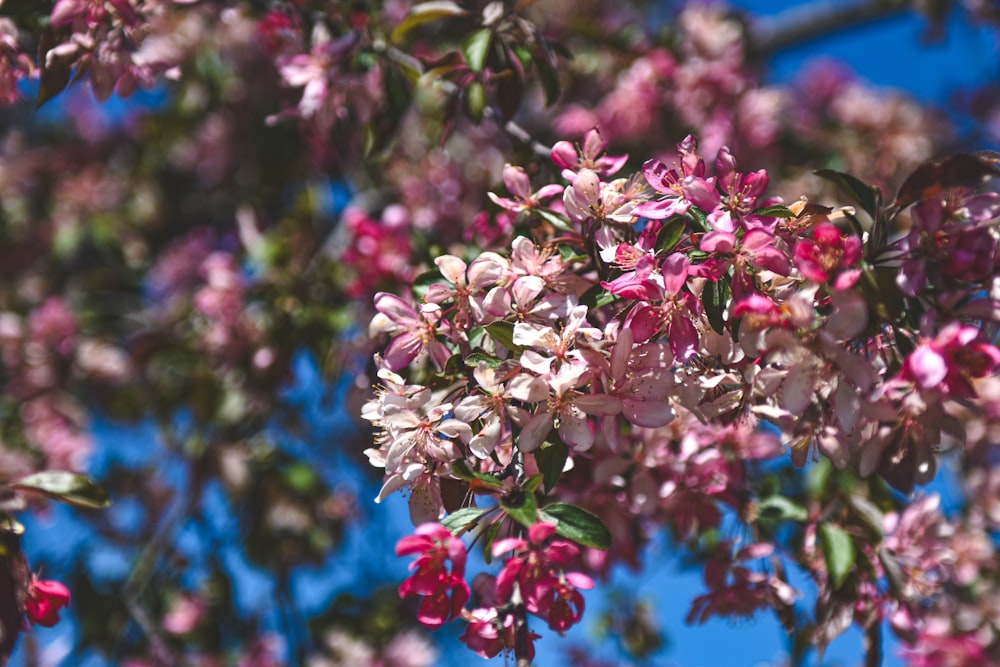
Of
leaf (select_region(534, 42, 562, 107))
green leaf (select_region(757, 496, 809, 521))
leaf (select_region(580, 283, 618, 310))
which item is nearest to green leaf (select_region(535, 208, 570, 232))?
leaf (select_region(580, 283, 618, 310))

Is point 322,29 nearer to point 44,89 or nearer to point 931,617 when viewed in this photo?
point 44,89

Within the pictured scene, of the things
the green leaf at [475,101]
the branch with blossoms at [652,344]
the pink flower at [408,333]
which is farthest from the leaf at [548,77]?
the pink flower at [408,333]

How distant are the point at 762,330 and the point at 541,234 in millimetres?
432

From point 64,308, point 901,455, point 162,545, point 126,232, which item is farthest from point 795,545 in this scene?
point 126,232

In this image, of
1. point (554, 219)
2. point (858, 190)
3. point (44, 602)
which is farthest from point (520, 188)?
point (44, 602)

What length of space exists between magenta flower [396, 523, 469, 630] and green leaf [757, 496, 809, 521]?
75 cm

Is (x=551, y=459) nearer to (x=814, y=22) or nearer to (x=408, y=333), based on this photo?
(x=408, y=333)

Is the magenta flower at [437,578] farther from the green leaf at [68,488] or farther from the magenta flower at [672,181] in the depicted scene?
the green leaf at [68,488]

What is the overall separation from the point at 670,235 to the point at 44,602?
1.06m

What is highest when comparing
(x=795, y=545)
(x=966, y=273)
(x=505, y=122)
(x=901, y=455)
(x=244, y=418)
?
(x=966, y=273)

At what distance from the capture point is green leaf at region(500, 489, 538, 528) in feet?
3.30

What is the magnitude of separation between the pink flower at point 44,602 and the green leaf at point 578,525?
0.77m

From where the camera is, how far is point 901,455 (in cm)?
106

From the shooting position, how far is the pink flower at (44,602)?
49.7 inches
